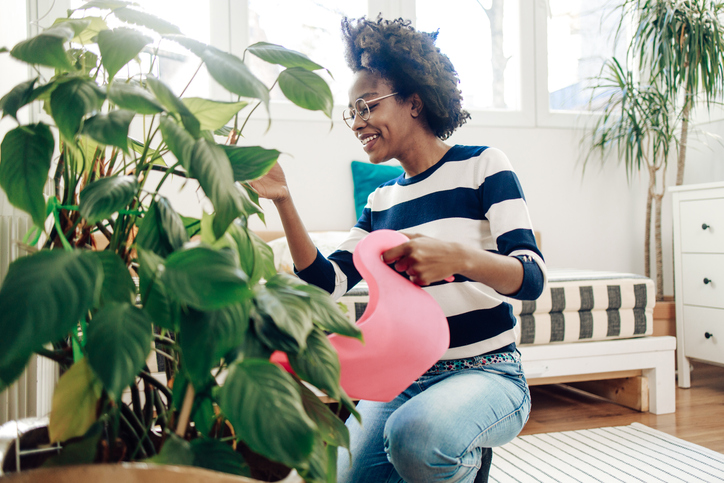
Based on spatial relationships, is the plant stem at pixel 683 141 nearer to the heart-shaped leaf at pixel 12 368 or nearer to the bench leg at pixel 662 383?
the bench leg at pixel 662 383

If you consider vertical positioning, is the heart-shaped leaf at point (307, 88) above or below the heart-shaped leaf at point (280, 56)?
below

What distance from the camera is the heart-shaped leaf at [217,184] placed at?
16.2 inches

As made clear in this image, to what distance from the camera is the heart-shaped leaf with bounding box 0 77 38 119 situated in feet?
1.44

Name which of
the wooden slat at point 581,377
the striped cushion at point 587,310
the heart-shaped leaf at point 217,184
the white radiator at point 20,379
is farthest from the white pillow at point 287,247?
the heart-shaped leaf at point 217,184

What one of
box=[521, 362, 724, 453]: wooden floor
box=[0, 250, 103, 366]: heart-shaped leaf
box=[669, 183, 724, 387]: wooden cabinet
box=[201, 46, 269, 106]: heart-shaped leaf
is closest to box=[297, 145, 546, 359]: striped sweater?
box=[201, 46, 269, 106]: heart-shaped leaf

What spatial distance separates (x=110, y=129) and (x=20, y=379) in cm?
64

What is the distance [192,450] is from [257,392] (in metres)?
0.09

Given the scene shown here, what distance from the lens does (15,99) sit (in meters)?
0.45

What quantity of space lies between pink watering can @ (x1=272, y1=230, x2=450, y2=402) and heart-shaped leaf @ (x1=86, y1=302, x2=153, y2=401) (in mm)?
326

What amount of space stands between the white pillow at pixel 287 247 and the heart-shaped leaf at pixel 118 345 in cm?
152

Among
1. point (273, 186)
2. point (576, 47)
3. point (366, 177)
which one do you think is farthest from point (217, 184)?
point (576, 47)

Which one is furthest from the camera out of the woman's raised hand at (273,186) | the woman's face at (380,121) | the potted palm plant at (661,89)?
the potted palm plant at (661,89)

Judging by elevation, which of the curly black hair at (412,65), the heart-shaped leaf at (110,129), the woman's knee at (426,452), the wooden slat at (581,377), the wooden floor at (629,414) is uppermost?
the curly black hair at (412,65)

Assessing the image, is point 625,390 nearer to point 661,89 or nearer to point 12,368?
point 661,89
